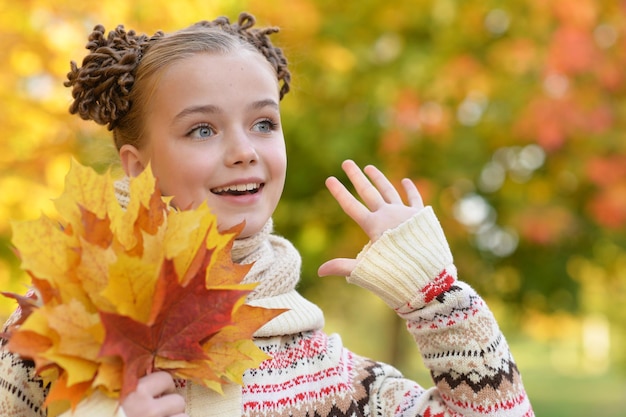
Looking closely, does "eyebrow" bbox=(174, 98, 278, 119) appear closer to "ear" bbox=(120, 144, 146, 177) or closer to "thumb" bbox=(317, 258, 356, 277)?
"ear" bbox=(120, 144, 146, 177)

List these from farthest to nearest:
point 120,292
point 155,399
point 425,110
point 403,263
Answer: point 425,110
point 403,263
point 155,399
point 120,292

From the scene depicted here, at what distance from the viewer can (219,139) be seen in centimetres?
188

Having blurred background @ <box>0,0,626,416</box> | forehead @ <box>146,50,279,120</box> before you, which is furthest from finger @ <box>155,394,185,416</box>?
blurred background @ <box>0,0,626,416</box>

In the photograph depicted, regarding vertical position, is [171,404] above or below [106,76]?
below

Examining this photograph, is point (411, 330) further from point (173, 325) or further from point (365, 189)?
point (173, 325)

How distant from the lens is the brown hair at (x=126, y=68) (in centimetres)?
198

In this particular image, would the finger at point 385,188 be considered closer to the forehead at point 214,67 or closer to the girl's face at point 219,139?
the girl's face at point 219,139

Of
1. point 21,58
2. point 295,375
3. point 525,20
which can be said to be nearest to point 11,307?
point 21,58

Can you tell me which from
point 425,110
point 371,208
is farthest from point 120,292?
point 425,110

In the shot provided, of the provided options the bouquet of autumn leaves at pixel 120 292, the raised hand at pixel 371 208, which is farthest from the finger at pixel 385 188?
the bouquet of autumn leaves at pixel 120 292

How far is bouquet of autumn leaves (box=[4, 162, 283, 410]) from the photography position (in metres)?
1.47

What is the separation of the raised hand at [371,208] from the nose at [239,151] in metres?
0.18

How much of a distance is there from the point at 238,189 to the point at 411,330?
489mm

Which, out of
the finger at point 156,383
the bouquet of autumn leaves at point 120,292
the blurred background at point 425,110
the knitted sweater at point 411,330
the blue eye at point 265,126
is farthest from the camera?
the blurred background at point 425,110
